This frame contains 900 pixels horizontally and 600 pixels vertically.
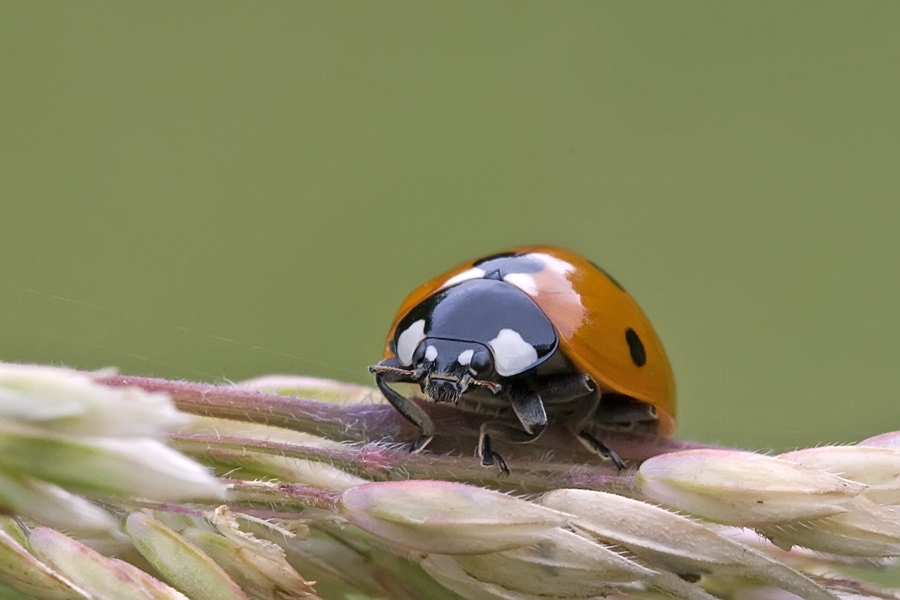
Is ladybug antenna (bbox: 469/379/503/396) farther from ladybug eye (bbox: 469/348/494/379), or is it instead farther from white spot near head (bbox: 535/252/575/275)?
white spot near head (bbox: 535/252/575/275)

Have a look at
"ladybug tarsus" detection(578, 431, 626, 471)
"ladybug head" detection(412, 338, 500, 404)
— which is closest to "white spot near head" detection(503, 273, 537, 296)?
"ladybug head" detection(412, 338, 500, 404)

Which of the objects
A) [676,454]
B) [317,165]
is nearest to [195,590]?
[676,454]

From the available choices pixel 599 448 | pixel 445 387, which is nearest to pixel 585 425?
pixel 599 448

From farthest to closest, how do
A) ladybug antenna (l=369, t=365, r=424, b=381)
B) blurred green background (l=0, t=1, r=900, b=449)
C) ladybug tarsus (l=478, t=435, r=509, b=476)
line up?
blurred green background (l=0, t=1, r=900, b=449)
ladybug antenna (l=369, t=365, r=424, b=381)
ladybug tarsus (l=478, t=435, r=509, b=476)

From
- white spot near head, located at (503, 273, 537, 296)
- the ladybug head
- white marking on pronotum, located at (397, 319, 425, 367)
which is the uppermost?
white spot near head, located at (503, 273, 537, 296)

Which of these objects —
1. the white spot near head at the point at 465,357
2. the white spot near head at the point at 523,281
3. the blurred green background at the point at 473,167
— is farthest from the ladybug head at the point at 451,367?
the blurred green background at the point at 473,167

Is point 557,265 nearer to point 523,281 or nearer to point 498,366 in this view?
point 523,281

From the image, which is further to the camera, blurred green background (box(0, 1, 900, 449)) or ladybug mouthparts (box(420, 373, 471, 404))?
blurred green background (box(0, 1, 900, 449))

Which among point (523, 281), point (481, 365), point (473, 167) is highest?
point (473, 167)
